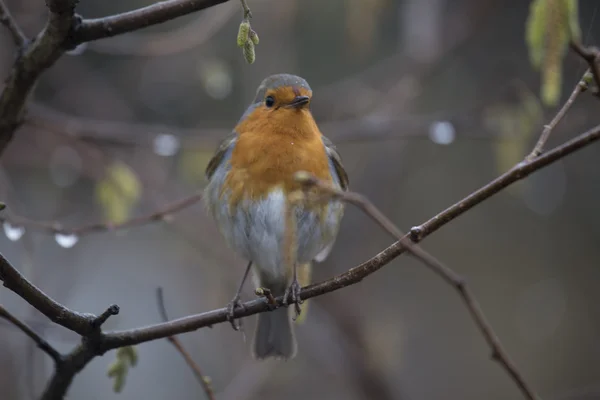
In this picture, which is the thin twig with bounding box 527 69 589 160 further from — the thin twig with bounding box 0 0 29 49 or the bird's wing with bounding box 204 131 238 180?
the bird's wing with bounding box 204 131 238 180

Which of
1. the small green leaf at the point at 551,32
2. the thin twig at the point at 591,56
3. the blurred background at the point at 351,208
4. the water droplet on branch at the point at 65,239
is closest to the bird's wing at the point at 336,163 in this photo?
the blurred background at the point at 351,208

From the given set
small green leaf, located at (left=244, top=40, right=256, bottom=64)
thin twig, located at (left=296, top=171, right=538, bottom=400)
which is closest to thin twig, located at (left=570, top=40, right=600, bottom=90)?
thin twig, located at (left=296, top=171, right=538, bottom=400)

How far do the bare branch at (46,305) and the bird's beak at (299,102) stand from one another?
128 centimetres

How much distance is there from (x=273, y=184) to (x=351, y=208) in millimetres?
2574

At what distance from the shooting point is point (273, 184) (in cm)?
248

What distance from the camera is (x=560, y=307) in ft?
17.5

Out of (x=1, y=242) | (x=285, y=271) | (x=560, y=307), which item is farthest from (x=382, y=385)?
(x=1, y=242)

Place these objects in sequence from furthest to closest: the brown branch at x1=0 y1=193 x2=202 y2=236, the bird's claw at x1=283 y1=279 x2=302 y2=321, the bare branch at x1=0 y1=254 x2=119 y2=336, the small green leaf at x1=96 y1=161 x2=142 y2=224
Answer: the small green leaf at x1=96 y1=161 x2=142 y2=224 → the brown branch at x1=0 y1=193 x2=202 y2=236 → the bird's claw at x1=283 y1=279 x2=302 y2=321 → the bare branch at x1=0 y1=254 x2=119 y2=336

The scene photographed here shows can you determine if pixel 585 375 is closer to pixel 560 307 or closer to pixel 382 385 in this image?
pixel 560 307

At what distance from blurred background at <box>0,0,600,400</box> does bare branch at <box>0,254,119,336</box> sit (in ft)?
5.67

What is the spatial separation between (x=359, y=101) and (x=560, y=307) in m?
2.34

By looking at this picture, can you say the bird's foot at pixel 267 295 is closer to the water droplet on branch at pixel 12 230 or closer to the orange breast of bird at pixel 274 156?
the orange breast of bird at pixel 274 156

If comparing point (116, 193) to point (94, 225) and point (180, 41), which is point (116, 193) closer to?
point (94, 225)

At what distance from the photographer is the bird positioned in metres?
2.49
